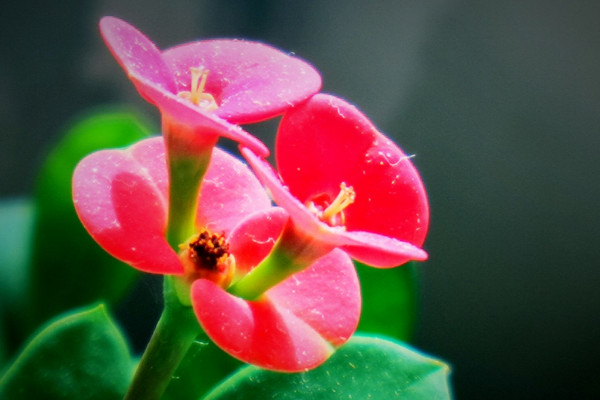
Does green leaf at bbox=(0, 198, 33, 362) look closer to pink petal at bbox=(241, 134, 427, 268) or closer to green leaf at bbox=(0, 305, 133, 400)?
green leaf at bbox=(0, 305, 133, 400)

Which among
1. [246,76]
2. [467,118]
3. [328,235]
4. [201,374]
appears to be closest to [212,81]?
[246,76]

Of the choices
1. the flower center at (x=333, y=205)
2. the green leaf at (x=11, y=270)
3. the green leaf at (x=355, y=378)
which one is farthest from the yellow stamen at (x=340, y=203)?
the green leaf at (x=11, y=270)

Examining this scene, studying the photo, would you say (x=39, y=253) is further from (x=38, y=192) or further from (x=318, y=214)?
(x=318, y=214)

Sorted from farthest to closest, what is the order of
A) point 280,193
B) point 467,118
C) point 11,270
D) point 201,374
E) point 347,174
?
point 467,118 → point 11,270 → point 201,374 → point 347,174 → point 280,193

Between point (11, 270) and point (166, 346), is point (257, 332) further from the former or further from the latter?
point (11, 270)

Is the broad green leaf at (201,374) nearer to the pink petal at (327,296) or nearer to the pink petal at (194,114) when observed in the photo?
the pink petal at (327,296)

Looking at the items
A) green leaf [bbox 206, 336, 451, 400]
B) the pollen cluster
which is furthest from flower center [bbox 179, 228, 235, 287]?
green leaf [bbox 206, 336, 451, 400]

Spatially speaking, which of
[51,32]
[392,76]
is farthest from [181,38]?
[392,76]

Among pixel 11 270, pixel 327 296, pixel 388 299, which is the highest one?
pixel 327 296
